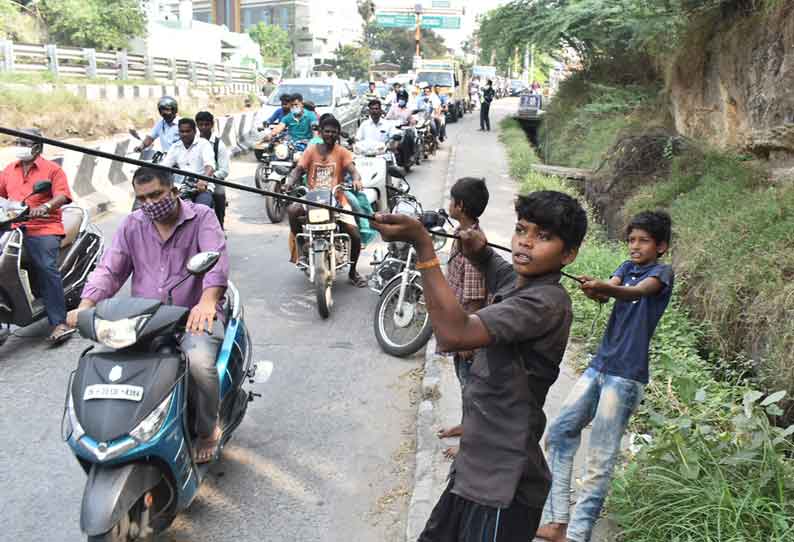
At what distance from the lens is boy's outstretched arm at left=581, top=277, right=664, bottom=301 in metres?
2.91

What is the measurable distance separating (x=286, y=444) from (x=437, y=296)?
9.22 ft

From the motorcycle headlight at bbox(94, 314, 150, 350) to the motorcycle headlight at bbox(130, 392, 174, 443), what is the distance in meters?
0.28

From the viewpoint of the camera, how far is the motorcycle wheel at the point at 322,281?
6387mm

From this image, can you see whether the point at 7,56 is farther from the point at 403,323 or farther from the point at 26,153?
the point at 403,323

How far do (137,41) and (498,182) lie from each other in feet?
124

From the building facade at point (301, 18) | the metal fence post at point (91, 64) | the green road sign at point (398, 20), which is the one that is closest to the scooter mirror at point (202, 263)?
the metal fence post at point (91, 64)

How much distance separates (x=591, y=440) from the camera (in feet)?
10.2

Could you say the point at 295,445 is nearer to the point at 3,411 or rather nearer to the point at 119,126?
the point at 3,411

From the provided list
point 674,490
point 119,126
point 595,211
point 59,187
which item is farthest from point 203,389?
point 119,126

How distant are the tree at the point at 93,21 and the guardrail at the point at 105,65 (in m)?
8.85

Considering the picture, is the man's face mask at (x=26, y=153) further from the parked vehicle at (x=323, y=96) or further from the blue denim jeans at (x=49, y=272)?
the parked vehicle at (x=323, y=96)

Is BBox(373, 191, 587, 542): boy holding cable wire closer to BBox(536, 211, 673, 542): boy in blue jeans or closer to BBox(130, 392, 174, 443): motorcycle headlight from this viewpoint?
BBox(536, 211, 673, 542): boy in blue jeans

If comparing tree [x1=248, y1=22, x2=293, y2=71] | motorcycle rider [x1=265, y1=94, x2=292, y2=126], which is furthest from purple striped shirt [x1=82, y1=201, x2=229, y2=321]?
tree [x1=248, y1=22, x2=293, y2=71]

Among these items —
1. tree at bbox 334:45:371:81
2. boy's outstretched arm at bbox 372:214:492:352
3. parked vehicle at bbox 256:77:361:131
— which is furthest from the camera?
tree at bbox 334:45:371:81
